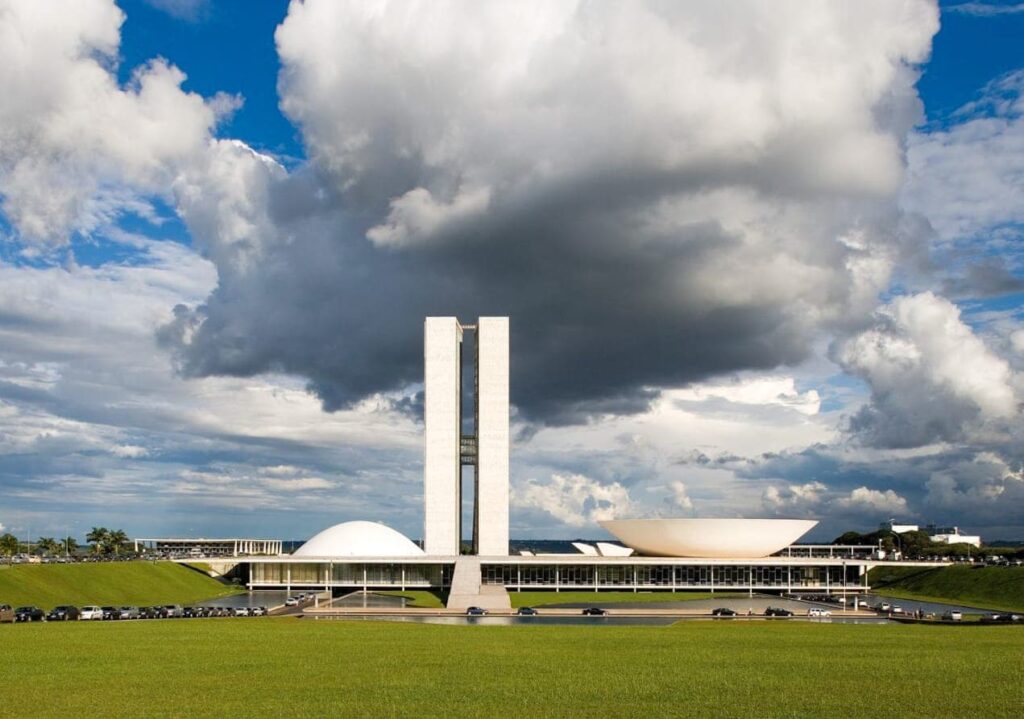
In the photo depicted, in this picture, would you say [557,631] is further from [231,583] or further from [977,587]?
[231,583]

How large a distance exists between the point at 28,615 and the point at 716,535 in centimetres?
4992

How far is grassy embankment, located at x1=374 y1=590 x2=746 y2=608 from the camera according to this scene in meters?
67.9

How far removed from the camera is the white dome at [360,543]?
81.9 metres

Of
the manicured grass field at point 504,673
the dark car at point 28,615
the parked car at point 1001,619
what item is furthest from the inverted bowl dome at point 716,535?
the dark car at point 28,615

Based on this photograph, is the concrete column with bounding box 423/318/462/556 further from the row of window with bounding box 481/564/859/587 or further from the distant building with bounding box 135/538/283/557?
the distant building with bounding box 135/538/283/557

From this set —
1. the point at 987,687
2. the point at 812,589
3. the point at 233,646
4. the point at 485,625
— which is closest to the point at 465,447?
the point at 812,589

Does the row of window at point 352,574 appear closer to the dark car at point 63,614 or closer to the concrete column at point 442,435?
the concrete column at point 442,435

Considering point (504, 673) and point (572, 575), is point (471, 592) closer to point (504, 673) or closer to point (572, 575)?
point (572, 575)

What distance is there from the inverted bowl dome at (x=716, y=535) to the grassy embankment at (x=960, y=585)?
9415 millimetres

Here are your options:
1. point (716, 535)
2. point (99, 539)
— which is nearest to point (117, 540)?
point (99, 539)

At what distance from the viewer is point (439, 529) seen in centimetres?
8519

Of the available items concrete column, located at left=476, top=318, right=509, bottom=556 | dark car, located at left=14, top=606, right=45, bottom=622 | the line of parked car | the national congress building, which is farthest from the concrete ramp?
dark car, located at left=14, top=606, right=45, bottom=622

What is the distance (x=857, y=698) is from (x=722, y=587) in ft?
198

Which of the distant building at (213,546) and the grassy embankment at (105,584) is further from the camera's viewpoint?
the distant building at (213,546)
